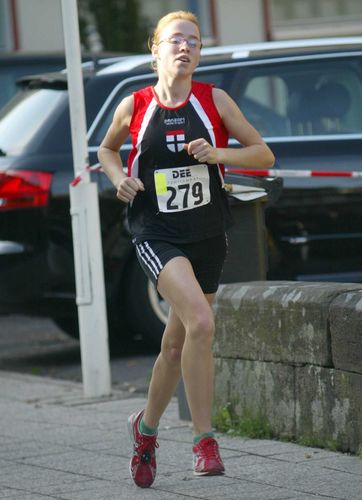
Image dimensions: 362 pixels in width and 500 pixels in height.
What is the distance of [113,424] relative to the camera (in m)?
7.10

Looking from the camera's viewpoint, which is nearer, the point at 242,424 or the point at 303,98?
the point at 242,424

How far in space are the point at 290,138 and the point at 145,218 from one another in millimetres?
3383

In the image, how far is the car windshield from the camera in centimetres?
909

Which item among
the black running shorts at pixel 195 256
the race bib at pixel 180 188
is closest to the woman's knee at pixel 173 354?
the black running shorts at pixel 195 256

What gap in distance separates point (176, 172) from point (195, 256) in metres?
0.32

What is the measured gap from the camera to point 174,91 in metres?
5.38

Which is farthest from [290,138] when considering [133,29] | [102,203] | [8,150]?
[133,29]

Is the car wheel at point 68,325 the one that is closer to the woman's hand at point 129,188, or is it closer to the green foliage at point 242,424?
the green foliage at point 242,424

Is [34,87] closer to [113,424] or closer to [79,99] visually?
[79,99]

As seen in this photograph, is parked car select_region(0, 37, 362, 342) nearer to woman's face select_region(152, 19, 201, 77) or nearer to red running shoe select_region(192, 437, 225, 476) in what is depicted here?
woman's face select_region(152, 19, 201, 77)

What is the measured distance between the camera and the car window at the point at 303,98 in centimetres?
869

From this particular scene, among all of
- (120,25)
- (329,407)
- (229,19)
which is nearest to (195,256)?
(329,407)

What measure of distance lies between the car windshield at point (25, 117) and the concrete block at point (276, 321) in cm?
284

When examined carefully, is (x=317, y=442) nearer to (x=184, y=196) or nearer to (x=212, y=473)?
(x=212, y=473)
